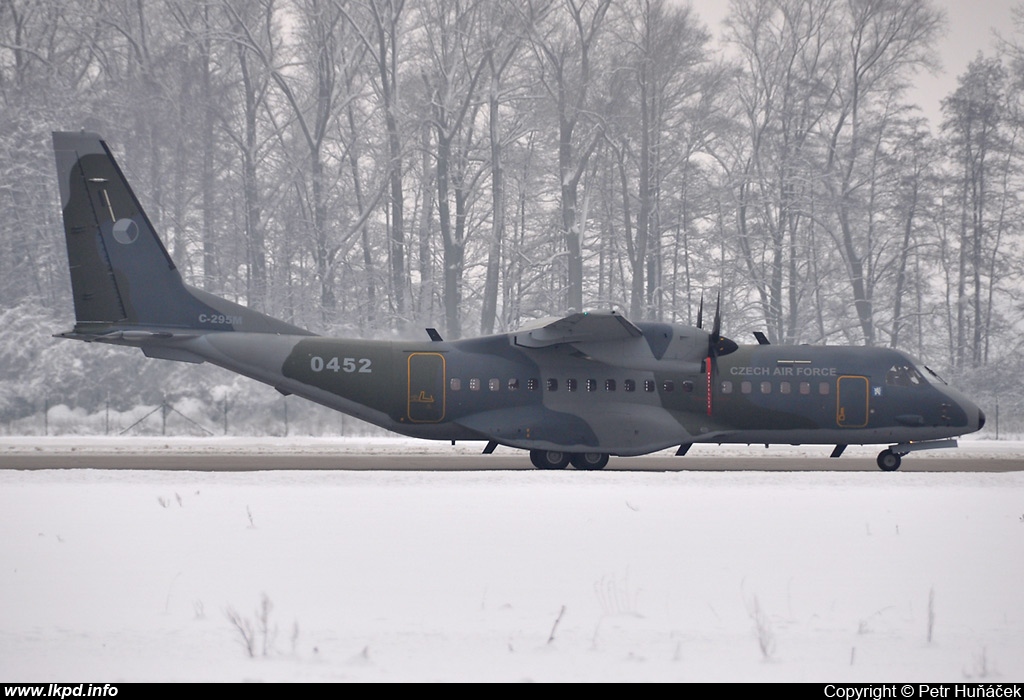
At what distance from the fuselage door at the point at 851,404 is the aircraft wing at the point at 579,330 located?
17.9 ft

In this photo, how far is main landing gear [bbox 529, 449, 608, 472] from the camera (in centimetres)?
2594

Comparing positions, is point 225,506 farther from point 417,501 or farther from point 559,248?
point 559,248

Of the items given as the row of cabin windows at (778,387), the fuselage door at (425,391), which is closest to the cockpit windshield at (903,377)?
the row of cabin windows at (778,387)

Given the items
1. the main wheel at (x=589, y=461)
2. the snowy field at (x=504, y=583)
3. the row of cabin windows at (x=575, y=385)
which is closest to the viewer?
the snowy field at (x=504, y=583)

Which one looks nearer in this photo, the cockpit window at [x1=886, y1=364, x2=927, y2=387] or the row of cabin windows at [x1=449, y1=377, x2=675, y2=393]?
the row of cabin windows at [x1=449, y1=377, x2=675, y2=393]

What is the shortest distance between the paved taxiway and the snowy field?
3984 millimetres

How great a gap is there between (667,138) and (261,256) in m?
21.6

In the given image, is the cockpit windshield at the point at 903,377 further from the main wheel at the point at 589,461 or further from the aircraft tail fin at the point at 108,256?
the aircraft tail fin at the point at 108,256

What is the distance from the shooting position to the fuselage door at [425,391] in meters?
25.2

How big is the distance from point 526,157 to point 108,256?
3210 centimetres

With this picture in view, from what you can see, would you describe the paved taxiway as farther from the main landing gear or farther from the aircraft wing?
the aircraft wing

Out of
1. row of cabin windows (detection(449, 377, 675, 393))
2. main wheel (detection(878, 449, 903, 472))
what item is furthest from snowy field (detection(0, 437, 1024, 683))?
main wheel (detection(878, 449, 903, 472))

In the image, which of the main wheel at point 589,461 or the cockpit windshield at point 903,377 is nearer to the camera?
the main wheel at point 589,461
